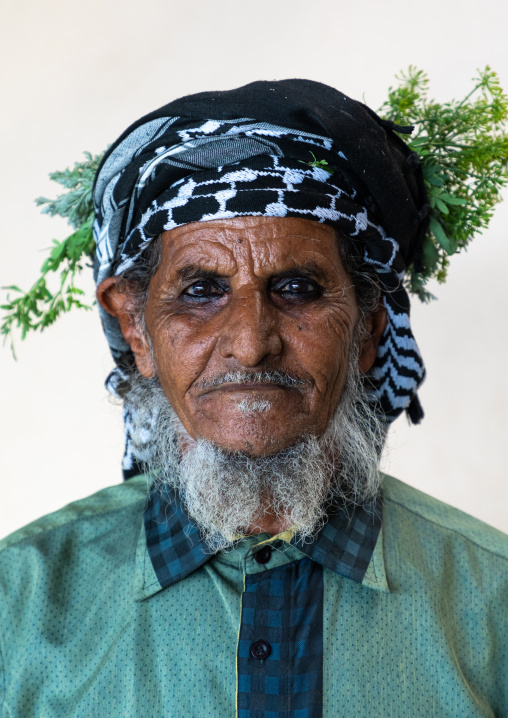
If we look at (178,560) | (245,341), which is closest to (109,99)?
(245,341)

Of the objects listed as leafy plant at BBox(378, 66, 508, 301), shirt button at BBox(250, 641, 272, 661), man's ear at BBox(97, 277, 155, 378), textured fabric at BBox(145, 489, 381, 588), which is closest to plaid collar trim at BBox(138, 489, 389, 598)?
textured fabric at BBox(145, 489, 381, 588)

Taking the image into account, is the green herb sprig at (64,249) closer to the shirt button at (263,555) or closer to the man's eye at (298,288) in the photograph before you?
the man's eye at (298,288)

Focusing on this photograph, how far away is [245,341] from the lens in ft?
5.54

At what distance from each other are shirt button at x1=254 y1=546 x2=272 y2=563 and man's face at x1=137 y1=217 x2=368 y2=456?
0.22 meters

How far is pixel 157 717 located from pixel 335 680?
1.26ft

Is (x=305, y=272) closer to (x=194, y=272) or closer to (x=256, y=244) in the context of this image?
(x=256, y=244)

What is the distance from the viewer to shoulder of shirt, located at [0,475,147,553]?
1882mm

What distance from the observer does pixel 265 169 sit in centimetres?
175

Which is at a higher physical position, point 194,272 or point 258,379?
point 194,272

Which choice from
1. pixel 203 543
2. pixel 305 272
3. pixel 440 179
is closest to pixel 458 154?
pixel 440 179

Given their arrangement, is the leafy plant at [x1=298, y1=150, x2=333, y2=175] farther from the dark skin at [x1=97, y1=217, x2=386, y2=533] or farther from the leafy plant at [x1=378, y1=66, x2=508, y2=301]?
the leafy plant at [x1=378, y1=66, x2=508, y2=301]

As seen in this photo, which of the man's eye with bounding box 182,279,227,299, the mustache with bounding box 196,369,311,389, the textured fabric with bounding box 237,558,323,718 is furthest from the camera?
the man's eye with bounding box 182,279,227,299

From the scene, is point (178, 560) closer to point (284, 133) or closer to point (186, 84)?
point (284, 133)

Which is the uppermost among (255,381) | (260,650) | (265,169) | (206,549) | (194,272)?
(265,169)
